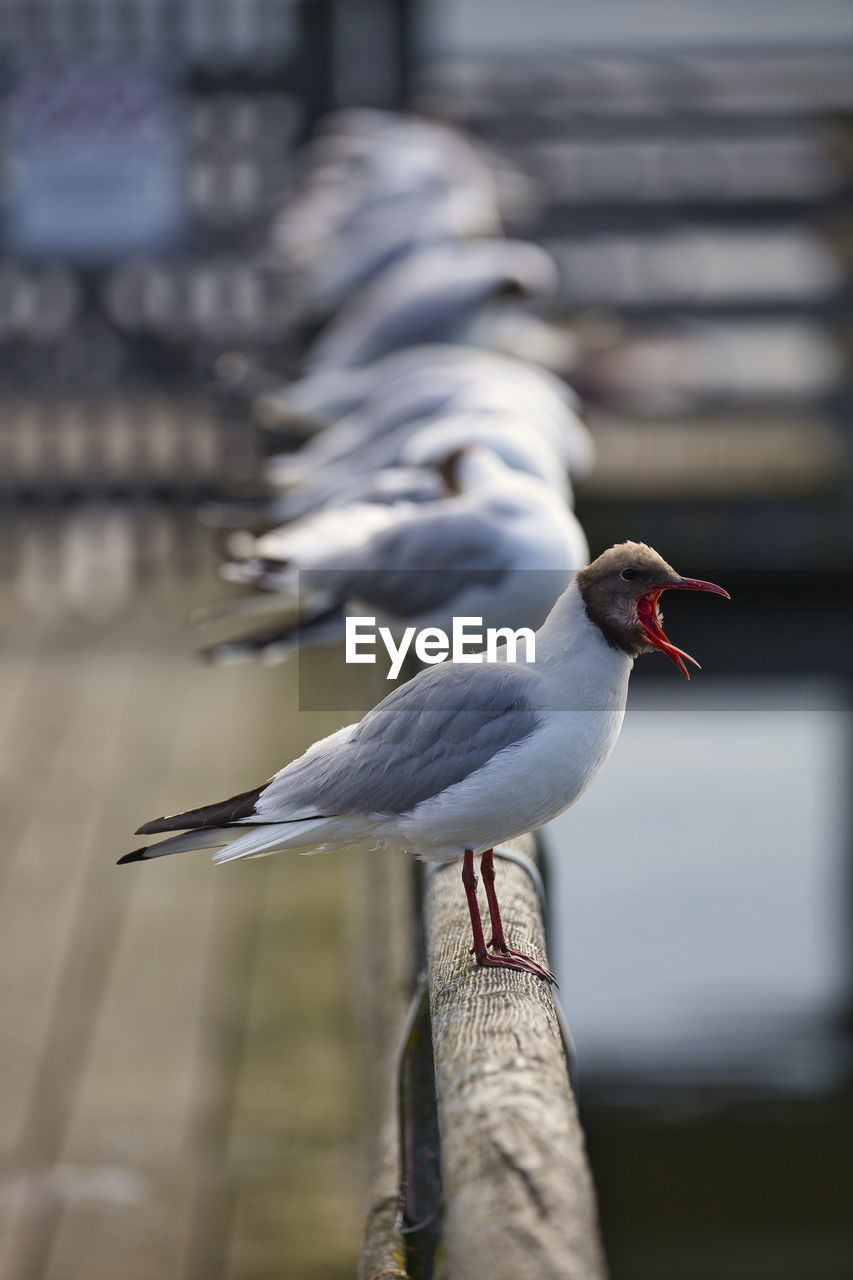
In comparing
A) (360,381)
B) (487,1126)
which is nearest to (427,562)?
(487,1126)

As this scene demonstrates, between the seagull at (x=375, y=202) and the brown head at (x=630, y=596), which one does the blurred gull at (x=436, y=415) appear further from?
the seagull at (x=375, y=202)

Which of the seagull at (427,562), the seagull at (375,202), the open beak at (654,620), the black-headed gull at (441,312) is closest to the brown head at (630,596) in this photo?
the open beak at (654,620)

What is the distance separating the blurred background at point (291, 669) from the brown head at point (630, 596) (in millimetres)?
2286

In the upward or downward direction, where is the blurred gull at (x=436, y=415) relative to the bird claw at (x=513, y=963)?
upward

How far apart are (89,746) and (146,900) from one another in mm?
943

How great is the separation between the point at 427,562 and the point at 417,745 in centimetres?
63

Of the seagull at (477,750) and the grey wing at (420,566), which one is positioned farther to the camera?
the grey wing at (420,566)

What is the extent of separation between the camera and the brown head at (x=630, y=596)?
1.06 meters

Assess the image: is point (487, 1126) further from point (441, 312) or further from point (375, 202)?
point (375, 202)

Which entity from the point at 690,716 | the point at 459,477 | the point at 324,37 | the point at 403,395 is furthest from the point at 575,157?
the point at 459,477

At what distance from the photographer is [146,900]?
4.13 metres

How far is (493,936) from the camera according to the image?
1.28 metres

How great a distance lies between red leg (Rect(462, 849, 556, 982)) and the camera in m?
1.23

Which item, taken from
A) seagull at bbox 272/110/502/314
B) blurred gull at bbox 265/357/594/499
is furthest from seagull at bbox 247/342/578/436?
seagull at bbox 272/110/502/314
